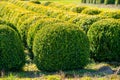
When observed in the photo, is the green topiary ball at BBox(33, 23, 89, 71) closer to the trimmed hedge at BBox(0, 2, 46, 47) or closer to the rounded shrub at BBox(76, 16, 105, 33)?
the rounded shrub at BBox(76, 16, 105, 33)

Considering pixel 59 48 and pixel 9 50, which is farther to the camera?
pixel 9 50

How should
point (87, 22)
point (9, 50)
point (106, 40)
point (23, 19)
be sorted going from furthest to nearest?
point (23, 19)
point (87, 22)
point (106, 40)
point (9, 50)

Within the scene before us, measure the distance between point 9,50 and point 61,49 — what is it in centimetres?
154

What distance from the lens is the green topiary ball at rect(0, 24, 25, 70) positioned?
9969 mm

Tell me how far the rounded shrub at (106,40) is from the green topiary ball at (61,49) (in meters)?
1.59

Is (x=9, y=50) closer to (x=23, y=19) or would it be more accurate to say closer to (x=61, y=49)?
(x=61, y=49)

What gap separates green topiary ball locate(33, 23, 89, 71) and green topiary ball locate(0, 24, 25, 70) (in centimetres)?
60

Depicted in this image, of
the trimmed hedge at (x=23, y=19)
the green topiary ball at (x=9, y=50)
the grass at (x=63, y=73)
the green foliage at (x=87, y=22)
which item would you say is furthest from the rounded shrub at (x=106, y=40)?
the trimmed hedge at (x=23, y=19)

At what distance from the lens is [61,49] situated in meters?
9.66

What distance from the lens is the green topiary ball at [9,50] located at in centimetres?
997

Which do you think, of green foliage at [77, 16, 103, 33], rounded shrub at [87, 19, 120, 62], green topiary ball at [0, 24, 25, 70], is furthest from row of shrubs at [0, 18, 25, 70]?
green foliage at [77, 16, 103, 33]

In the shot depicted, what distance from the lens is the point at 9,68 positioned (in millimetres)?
10117

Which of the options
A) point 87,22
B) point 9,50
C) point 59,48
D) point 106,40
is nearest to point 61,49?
point 59,48

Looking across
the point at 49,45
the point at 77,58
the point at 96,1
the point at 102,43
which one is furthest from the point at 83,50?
the point at 96,1
